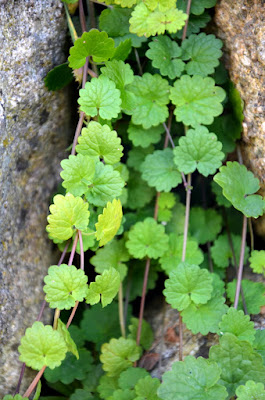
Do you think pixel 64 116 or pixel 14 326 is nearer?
pixel 14 326

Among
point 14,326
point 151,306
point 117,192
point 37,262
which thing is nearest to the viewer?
point 117,192

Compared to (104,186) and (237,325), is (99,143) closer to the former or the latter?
(104,186)

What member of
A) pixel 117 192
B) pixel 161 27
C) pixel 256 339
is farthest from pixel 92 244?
pixel 161 27

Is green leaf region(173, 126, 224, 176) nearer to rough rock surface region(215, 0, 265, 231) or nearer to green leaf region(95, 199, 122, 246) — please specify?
rough rock surface region(215, 0, 265, 231)

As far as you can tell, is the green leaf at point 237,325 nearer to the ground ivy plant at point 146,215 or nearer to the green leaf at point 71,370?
the ground ivy plant at point 146,215

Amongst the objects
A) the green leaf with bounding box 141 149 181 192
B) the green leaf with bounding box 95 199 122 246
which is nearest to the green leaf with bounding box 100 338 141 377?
the green leaf with bounding box 95 199 122 246

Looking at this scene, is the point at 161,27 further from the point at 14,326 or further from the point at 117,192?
the point at 14,326

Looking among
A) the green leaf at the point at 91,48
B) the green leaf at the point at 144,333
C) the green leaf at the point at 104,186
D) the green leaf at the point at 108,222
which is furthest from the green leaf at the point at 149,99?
the green leaf at the point at 144,333
